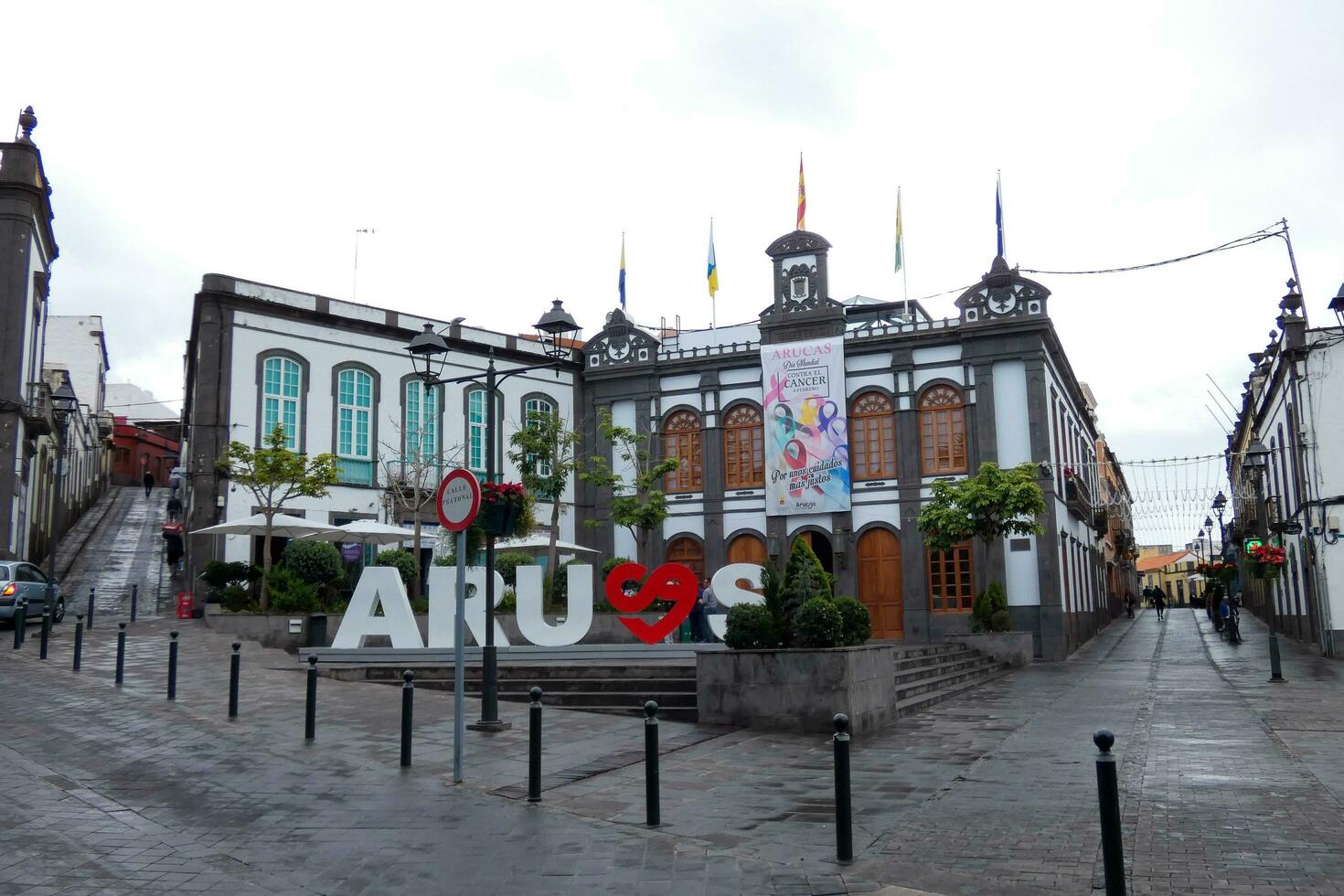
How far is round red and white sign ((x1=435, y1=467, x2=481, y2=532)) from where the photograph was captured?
9.40m

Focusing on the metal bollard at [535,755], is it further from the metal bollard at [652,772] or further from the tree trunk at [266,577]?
the tree trunk at [266,577]

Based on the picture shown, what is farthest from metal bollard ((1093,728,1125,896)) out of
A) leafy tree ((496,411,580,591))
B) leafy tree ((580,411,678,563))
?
leafy tree ((580,411,678,563))

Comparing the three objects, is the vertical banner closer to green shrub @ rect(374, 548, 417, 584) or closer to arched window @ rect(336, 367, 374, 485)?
green shrub @ rect(374, 548, 417, 584)

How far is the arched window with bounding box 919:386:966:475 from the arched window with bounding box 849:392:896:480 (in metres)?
0.81

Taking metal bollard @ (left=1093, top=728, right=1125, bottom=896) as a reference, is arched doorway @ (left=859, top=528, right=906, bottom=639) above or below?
above

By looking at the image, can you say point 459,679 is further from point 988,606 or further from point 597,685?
point 988,606

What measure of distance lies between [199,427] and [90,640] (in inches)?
328

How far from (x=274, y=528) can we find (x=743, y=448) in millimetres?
13489

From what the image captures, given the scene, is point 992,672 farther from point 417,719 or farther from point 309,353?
point 309,353

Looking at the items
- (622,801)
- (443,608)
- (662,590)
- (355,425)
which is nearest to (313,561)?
(443,608)

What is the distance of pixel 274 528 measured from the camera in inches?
887

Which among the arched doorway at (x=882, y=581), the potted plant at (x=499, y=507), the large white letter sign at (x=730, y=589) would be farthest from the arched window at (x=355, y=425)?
the potted plant at (x=499, y=507)

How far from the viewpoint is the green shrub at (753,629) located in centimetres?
1282

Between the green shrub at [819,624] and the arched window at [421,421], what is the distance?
19.0 meters
